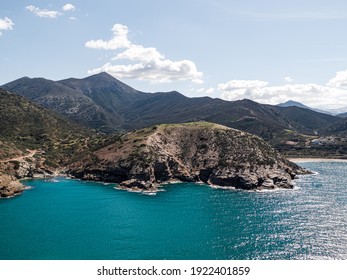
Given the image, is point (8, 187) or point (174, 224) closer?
point (174, 224)

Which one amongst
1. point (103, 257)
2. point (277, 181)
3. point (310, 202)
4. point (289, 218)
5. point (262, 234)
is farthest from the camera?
point (277, 181)

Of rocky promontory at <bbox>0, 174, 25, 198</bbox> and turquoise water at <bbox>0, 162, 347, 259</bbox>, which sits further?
rocky promontory at <bbox>0, 174, 25, 198</bbox>

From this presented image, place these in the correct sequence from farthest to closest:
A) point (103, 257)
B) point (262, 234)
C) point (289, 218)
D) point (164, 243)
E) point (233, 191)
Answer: point (233, 191) → point (289, 218) → point (262, 234) → point (164, 243) → point (103, 257)

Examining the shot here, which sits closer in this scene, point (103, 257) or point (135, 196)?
point (103, 257)

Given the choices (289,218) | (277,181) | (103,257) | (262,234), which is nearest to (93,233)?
(103,257)

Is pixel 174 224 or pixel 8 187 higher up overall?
pixel 8 187

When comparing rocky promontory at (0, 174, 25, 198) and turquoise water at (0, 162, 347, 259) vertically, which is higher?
rocky promontory at (0, 174, 25, 198)

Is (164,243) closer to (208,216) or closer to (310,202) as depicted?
(208,216)

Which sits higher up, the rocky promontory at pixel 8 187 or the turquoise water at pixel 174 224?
the rocky promontory at pixel 8 187
